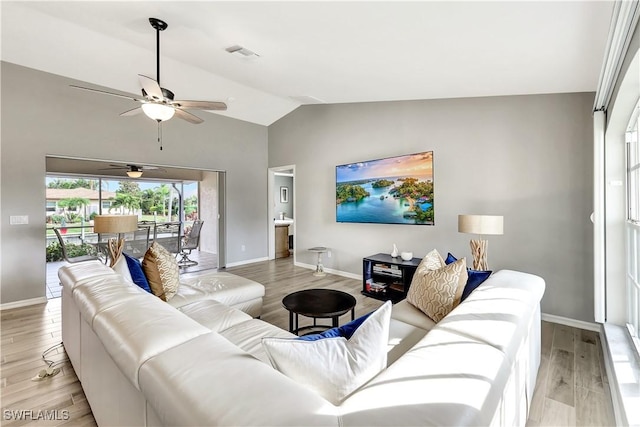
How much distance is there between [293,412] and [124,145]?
5038 millimetres

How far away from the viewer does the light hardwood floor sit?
1782mm

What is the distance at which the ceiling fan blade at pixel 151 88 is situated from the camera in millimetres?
2447

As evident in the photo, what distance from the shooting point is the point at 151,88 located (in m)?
2.53

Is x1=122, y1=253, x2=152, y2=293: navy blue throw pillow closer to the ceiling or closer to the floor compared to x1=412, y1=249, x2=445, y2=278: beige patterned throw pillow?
closer to the floor

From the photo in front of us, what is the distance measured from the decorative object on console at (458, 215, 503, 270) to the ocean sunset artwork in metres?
0.98

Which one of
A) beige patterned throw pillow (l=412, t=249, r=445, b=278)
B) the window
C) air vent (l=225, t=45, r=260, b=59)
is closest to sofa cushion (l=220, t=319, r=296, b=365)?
beige patterned throw pillow (l=412, t=249, r=445, b=278)

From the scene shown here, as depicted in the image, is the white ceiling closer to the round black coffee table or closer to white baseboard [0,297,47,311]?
the round black coffee table

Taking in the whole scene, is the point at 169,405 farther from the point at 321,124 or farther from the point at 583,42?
the point at 321,124

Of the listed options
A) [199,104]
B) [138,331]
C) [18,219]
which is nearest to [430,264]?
[138,331]

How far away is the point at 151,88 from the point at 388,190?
3169 millimetres

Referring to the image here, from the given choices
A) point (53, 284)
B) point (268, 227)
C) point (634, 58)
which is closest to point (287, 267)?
point (268, 227)

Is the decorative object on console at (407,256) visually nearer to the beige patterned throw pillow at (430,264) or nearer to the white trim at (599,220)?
the beige patterned throw pillow at (430,264)

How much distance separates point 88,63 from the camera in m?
3.74

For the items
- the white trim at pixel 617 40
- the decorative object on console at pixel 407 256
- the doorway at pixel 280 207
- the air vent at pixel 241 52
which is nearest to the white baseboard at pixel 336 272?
the doorway at pixel 280 207
